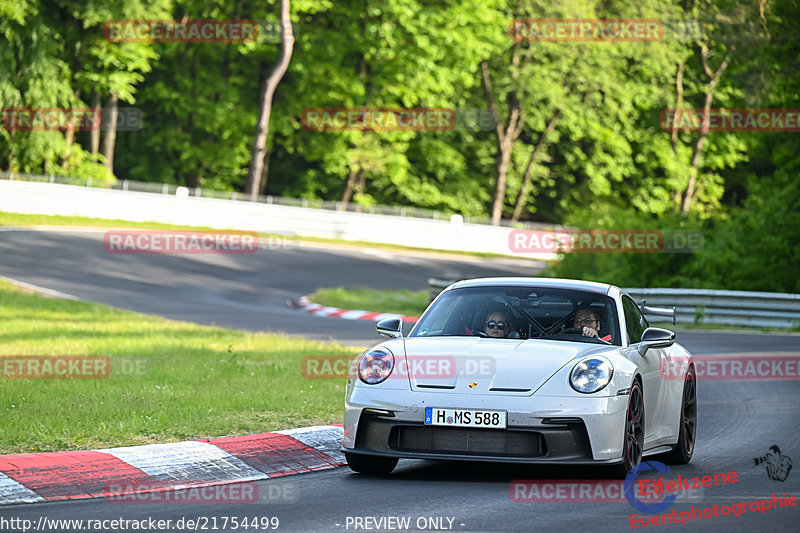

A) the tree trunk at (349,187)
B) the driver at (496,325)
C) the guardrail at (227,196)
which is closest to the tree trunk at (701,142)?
the guardrail at (227,196)

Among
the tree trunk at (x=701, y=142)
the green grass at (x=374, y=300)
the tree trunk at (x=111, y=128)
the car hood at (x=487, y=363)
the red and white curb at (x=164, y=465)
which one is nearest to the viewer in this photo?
the red and white curb at (x=164, y=465)

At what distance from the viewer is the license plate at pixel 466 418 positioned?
8.00 m

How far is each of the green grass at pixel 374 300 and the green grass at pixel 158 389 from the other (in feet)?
31.8

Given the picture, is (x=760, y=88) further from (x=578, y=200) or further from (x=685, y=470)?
(x=578, y=200)

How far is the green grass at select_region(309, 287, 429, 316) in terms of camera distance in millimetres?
30172

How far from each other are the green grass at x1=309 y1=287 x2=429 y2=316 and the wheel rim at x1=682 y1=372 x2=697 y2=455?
19.0 metres

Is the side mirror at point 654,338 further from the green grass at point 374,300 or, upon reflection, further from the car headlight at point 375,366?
the green grass at point 374,300

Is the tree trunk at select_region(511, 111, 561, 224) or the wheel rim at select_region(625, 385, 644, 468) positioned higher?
the tree trunk at select_region(511, 111, 561, 224)

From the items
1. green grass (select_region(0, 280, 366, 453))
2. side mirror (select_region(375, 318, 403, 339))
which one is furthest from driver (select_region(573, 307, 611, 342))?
green grass (select_region(0, 280, 366, 453))

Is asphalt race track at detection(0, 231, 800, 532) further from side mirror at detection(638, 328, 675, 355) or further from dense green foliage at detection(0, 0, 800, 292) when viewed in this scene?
dense green foliage at detection(0, 0, 800, 292)

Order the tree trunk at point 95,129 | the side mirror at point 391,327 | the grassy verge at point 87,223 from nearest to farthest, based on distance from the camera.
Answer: the side mirror at point 391,327 → the grassy verge at point 87,223 → the tree trunk at point 95,129

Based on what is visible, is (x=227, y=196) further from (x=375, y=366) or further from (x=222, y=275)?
(x=375, y=366)

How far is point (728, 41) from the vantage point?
106 ft

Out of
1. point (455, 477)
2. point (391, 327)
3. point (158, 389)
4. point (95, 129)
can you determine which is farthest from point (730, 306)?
point (95, 129)
